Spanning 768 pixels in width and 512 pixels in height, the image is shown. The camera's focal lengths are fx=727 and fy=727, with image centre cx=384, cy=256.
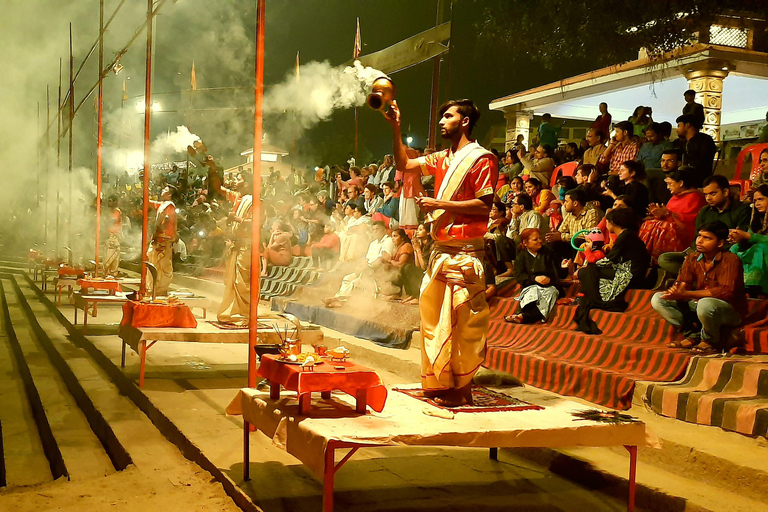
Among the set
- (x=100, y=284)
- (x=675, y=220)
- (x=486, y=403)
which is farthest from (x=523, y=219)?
(x=100, y=284)

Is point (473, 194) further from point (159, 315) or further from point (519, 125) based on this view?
point (519, 125)

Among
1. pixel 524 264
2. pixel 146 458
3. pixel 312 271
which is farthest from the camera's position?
pixel 312 271

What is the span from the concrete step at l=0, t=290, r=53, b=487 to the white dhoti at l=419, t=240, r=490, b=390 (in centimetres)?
307

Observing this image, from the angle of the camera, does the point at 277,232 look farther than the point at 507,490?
Yes

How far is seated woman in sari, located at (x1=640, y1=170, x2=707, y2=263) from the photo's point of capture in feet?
25.2

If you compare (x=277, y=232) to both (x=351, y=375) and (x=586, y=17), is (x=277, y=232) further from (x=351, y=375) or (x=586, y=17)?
(x=351, y=375)

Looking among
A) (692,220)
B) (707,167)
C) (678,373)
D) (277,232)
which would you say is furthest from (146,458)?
(277,232)

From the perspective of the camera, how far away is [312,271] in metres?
14.1

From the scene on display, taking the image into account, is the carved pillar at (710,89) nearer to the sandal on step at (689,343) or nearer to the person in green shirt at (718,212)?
the person in green shirt at (718,212)

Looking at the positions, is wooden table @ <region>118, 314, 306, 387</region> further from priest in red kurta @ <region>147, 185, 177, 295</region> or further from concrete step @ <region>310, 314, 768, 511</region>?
priest in red kurta @ <region>147, 185, 177, 295</region>

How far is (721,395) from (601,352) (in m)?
1.55

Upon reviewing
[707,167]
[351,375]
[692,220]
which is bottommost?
[351,375]

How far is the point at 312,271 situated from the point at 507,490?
9.93 meters

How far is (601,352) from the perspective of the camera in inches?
261
